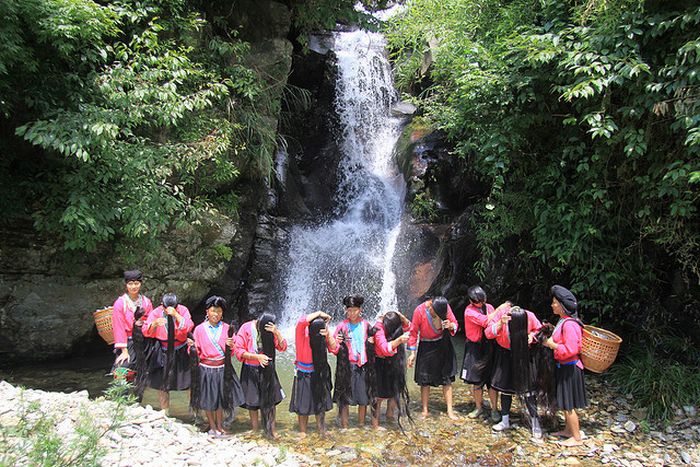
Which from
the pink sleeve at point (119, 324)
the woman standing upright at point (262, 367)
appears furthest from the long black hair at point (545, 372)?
the pink sleeve at point (119, 324)

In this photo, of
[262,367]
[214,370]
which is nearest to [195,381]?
[214,370]

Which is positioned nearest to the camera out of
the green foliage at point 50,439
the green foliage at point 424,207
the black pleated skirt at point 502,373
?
the green foliage at point 50,439

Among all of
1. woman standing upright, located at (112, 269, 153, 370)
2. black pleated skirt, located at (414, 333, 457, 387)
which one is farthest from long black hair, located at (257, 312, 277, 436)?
black pleated skirt, located at (414, 333, 457, 387)

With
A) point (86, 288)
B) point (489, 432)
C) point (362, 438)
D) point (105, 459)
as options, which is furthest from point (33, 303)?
point (489, 432)

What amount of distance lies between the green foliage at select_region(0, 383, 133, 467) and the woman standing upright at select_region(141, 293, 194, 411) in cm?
125

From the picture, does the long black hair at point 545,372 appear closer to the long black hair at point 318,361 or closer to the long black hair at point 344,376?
the long black hair at point 344,376

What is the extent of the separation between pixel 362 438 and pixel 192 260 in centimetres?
536

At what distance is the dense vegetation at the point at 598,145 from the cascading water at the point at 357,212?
3407 millimetres

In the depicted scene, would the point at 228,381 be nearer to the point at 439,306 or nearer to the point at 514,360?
the point at 439,306

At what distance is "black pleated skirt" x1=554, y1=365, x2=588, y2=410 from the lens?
212 inches

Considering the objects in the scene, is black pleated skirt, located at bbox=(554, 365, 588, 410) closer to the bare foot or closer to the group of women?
the group of women

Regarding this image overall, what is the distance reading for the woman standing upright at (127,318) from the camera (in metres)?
5.66

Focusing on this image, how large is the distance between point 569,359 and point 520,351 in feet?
1.80

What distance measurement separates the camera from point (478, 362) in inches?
242
